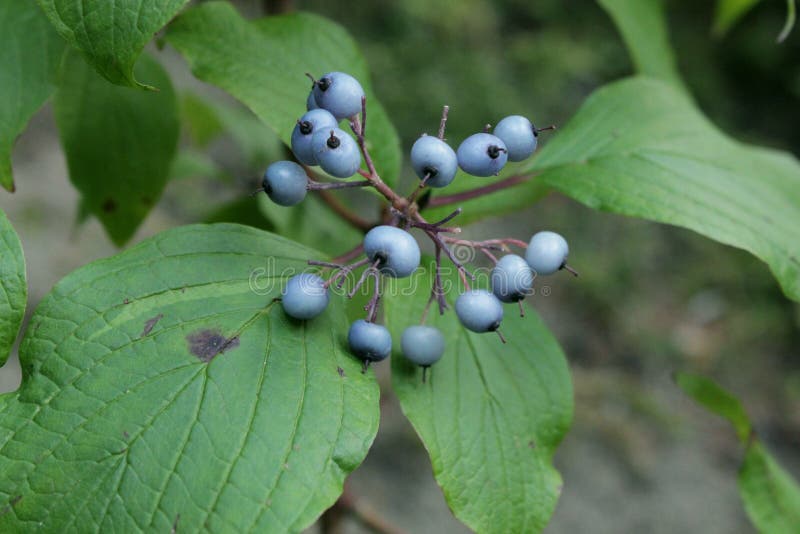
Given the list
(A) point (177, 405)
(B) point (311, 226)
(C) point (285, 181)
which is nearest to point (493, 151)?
(C) point (285, 181)

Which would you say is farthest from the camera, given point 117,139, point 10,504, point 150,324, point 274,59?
point 117,139

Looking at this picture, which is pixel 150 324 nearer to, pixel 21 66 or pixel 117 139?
pixel 21 66

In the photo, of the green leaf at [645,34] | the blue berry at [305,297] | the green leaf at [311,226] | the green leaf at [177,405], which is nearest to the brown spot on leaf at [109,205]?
the green leaf at [311,226]

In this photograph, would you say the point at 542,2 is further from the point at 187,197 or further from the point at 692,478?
the point at 692,478

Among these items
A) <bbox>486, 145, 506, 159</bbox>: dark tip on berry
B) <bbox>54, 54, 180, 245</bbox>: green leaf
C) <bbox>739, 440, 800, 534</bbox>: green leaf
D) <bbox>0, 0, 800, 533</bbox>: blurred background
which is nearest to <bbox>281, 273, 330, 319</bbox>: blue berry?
<bbox>486, 145, 506, 159</bbox>: dark tip on berry

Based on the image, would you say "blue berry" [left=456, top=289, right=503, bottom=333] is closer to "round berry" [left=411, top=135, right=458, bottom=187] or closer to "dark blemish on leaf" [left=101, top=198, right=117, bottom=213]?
"round berry" [left=411, top=135, right=458, bottom=187]

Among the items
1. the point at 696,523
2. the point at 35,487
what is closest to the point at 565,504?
the point at 696,523

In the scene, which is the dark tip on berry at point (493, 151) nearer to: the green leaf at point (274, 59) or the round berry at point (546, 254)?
the round berry at point (546, 254)
